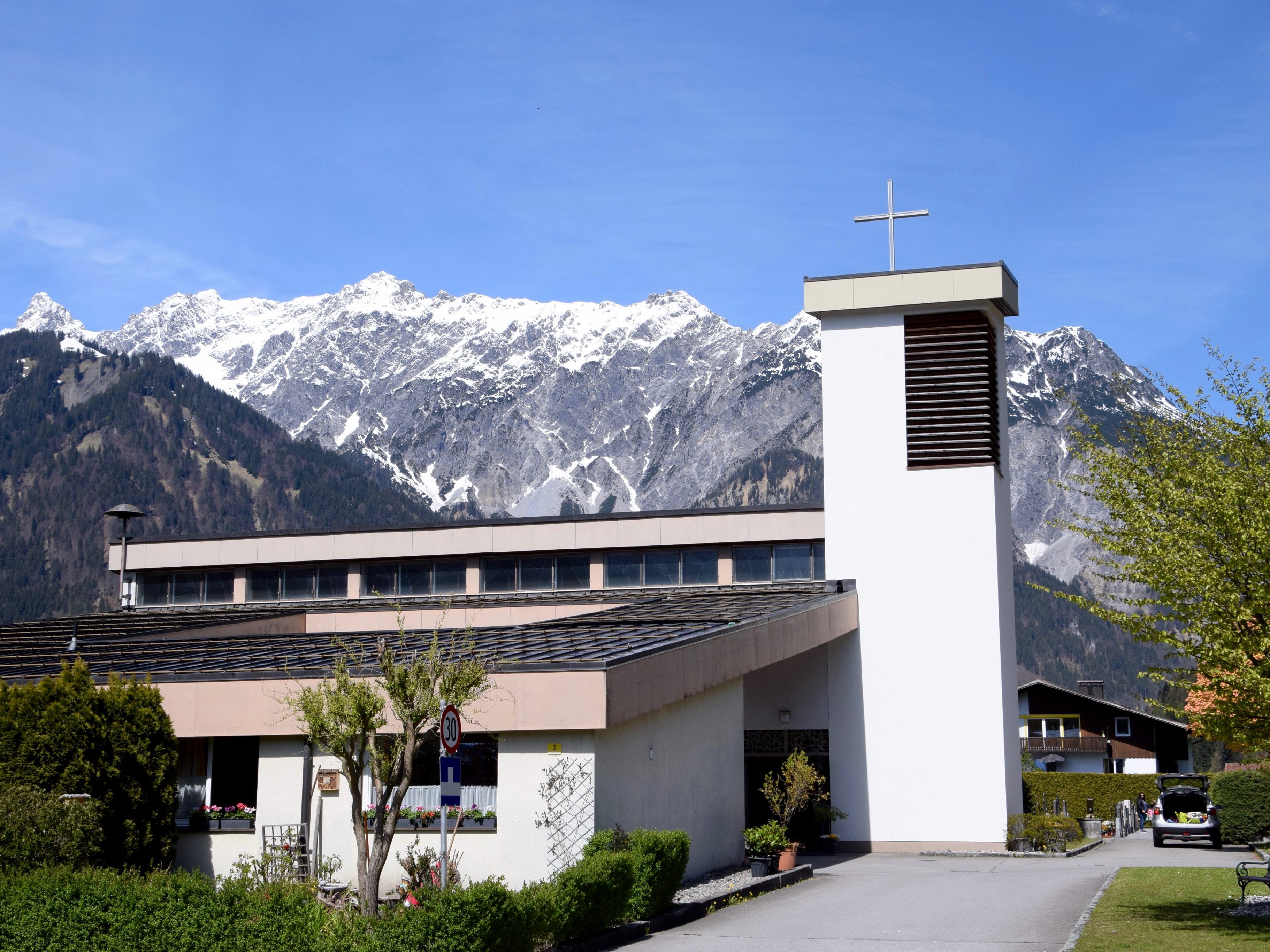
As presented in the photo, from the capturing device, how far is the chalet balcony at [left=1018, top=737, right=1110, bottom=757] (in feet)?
225

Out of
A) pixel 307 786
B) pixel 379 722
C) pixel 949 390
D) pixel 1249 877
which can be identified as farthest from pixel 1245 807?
pixel 379 722

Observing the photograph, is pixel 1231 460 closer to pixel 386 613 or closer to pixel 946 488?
pixel 946 488

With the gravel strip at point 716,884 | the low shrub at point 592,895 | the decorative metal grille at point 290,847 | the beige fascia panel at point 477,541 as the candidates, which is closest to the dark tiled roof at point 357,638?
the beige fascia panel at point 477,541

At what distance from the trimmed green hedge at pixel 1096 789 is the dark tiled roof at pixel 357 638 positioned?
2376 centimetres

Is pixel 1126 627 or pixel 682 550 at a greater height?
pixel 682 550

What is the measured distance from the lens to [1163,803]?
37.3 meters

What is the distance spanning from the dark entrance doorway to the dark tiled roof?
356cm

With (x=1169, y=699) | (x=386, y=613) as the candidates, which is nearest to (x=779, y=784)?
(x=386, y=613)

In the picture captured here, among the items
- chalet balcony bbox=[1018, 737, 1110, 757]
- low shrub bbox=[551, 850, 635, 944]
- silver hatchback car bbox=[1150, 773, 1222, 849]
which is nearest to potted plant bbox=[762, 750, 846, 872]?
low shrub bbox=[551, 850, 635, 944]

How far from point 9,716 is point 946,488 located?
2152 centimetres

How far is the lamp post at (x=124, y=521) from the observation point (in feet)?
118

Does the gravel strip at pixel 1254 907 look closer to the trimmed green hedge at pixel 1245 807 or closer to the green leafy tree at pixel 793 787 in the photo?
the green leafy tree at pixel 793 787

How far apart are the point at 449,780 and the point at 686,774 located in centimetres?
954

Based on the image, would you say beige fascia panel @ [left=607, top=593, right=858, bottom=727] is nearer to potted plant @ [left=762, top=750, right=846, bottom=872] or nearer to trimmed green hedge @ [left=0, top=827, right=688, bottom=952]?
potted plant @ [left=762, top=750, right=846, bottom=872]
